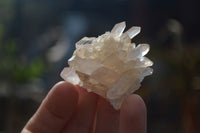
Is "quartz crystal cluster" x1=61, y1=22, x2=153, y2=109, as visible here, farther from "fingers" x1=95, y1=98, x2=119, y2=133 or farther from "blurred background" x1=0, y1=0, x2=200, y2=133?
"blurred background" x1=0, y1=0, x2=200, y2=133

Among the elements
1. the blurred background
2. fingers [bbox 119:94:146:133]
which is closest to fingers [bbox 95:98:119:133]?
fingers [bbox 119:94:146:133]

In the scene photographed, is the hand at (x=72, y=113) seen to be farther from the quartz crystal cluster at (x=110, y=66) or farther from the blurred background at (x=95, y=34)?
the blurred background at (x=95, y=34)

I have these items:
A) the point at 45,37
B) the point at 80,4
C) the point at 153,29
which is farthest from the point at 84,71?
the point at 80,4

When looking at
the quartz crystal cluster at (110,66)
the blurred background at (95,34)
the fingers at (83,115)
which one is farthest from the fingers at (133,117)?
the blurred background at (95,34)

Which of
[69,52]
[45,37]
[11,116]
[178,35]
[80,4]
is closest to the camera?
[178,35]

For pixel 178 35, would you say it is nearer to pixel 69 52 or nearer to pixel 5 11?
pixel 69 52

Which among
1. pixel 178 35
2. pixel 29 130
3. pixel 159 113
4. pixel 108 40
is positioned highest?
pixel 108 40
